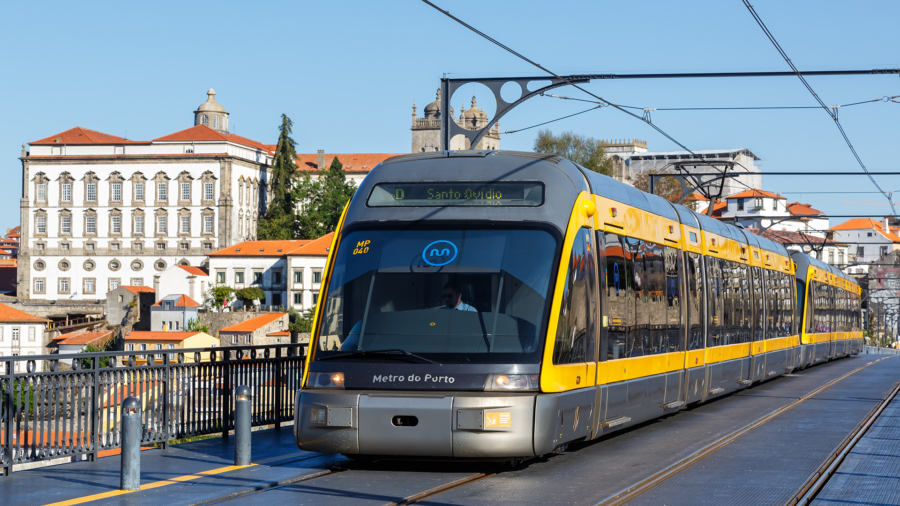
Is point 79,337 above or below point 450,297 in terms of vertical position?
below

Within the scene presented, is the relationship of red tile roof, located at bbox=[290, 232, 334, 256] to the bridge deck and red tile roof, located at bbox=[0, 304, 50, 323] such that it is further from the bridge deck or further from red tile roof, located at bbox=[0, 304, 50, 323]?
the bridge deck

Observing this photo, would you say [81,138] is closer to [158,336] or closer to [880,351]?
[158,336]

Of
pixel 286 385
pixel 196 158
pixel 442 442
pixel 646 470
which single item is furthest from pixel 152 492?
pixel 196 158

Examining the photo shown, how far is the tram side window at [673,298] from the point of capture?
1495 centimetres

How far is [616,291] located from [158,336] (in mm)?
91660

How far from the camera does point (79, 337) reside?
109 metres

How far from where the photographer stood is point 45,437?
1051 cm

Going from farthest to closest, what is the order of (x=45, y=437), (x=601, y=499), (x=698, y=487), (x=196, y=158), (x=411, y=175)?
(x=196, y=158) < (x=411, y=175) < (x=45, y=437) < (x=698, y=487) < (x=601, y=499)

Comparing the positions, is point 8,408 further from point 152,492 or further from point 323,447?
point 323,447

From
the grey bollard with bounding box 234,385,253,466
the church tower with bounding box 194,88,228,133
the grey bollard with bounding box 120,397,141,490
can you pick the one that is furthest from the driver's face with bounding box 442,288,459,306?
the church tower with bounding box 194,88,228,133

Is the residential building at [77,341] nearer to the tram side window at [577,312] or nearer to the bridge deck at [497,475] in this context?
the bridge deck at [497,475]

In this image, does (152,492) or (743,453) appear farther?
(743,453)

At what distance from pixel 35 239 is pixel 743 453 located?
13690 cm

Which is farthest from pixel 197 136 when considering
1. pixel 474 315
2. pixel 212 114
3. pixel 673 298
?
pixel 474 315
